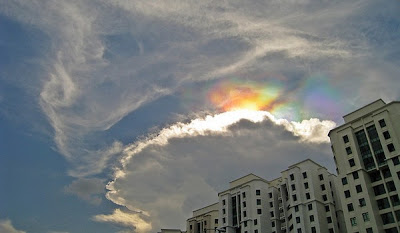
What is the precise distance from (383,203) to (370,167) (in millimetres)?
7605

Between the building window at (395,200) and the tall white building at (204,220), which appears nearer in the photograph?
the building window at (395,200)

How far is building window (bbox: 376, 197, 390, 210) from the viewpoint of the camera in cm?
6480

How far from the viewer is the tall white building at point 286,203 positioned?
81250 millimetres

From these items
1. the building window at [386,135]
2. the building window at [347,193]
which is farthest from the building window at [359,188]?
the building window at [386,135]

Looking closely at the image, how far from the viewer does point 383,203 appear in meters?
65.5

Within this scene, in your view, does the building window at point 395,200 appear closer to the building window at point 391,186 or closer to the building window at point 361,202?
the building window at point 391,186

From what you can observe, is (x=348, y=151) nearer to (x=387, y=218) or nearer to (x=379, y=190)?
(x=379, y=190)

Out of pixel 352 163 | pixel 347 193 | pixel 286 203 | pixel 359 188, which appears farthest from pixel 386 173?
pixel 286 203

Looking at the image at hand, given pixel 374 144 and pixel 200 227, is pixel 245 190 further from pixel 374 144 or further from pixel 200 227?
pixel 374 144

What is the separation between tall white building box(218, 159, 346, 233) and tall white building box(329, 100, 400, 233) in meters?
12.4

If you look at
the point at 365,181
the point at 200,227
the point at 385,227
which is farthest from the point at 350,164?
the point at 200,227

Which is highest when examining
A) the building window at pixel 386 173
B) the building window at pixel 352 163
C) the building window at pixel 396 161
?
the building window at pixel 352 163

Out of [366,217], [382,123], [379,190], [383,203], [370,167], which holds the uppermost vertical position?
[382,123]

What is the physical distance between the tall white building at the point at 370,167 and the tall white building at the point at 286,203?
12377 millimetres
